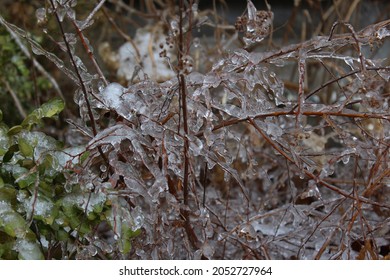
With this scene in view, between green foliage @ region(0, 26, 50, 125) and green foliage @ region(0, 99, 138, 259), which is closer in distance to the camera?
green foliage @ region(0, 99, 138, 259)

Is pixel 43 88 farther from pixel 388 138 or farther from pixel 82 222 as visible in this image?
pixel 388 138

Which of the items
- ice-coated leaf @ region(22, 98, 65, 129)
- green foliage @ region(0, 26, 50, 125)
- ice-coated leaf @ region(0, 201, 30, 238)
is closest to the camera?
ice-coated leaf @ region(0, 201, 30, 238)

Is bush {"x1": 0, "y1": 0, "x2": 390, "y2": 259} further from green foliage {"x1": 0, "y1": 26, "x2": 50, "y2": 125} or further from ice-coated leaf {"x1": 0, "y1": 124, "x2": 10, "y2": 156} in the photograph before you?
green foliage {"x1": 0, "y1": 26, "x2": 50, "y2": 125}

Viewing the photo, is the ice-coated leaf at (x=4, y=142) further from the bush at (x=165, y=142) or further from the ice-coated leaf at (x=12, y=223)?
the ice-coated leaf at (x=12, y=223)

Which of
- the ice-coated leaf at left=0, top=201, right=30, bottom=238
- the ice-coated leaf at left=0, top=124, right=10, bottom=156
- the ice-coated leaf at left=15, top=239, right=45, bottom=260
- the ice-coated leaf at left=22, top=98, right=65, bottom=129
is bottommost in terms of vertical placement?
the ice-coated leaf at left=15, top=239, right=45, bottom=260

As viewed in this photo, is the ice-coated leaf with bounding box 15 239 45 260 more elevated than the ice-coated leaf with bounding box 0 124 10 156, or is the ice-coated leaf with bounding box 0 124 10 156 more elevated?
the ice-coated leaf with bounding box 0 124 10 156

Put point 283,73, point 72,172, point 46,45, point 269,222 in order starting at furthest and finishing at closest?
point 283,73
point 269,222
point 46,45
point 72,172

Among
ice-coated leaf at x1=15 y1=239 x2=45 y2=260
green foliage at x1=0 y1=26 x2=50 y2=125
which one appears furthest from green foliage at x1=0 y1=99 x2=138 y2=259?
green foliage at x1=0 y1=26 x2=50 y2=125
